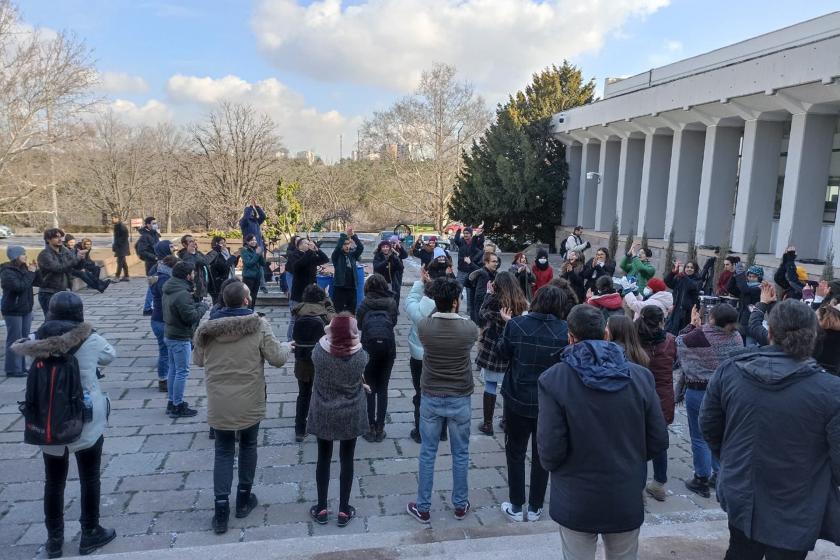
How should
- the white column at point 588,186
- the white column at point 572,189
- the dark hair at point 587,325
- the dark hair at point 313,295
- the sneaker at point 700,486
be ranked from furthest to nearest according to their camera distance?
the white column at point 572,189, the white column at point 588,186, the dark hair at point 313,295, the sneaker at point 700,486, the dark hair at point 587,325

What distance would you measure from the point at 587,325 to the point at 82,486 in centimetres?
328

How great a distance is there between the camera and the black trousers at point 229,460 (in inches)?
160

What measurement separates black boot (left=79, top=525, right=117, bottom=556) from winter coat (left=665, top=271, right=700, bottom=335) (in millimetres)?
8211

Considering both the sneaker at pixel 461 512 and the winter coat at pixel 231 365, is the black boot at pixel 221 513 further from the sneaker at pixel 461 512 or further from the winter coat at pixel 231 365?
the sneaker at pixel 461 512

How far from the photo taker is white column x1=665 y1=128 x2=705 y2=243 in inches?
746

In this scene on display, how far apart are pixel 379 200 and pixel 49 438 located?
39.3m

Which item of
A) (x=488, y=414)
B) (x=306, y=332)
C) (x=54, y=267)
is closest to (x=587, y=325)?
(x=306, y=332)

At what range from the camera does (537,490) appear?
13.9 ft

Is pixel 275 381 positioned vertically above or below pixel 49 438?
below

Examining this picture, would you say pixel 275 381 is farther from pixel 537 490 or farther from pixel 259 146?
pixel 259 146

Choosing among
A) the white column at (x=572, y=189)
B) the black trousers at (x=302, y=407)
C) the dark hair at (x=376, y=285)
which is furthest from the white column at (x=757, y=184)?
the black trousers at (x=302, y=407)

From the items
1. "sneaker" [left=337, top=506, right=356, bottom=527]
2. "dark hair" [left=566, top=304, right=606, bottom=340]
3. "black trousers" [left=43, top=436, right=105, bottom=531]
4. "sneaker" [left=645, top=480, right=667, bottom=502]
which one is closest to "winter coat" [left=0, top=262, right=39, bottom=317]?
"black trousers" [left=43, top=436, right=105, bottom=531]

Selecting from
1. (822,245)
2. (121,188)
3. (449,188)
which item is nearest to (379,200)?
(449,188)

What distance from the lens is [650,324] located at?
4.61 meters
